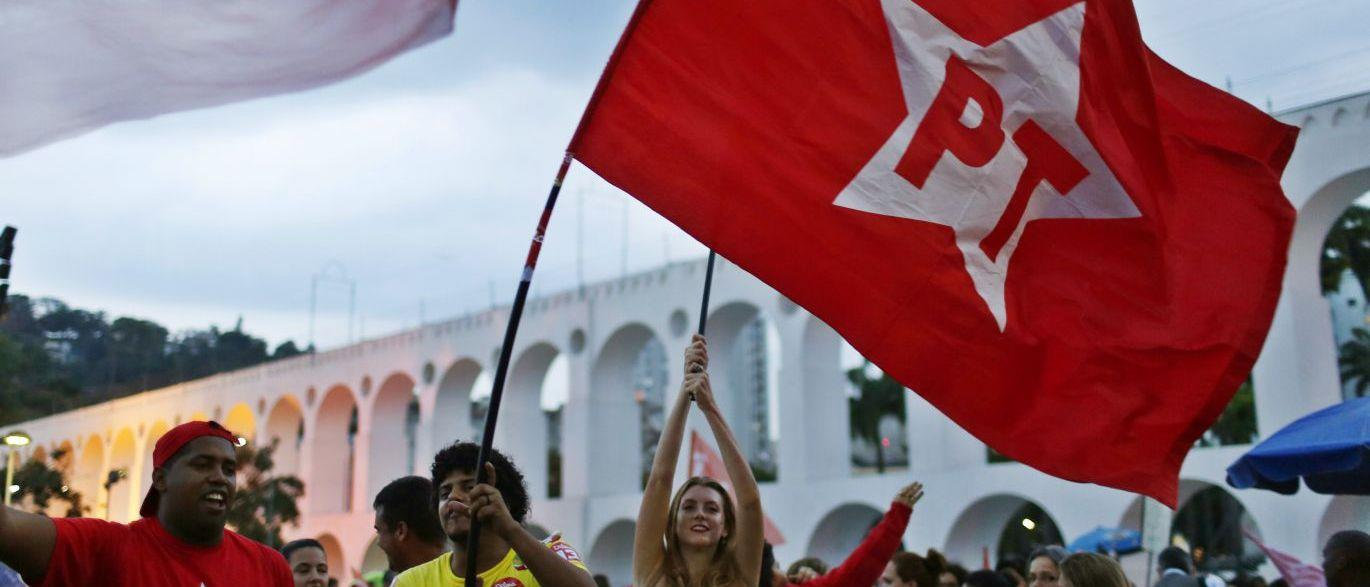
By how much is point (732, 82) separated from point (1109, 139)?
59.6 inches

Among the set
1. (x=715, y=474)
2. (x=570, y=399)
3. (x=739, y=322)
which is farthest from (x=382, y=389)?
(x=715, y=474)

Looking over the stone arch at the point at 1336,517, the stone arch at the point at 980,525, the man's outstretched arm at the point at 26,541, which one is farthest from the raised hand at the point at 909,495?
the stone arch at the point at 980,525

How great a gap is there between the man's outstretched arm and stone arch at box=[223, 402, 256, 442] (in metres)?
38.7

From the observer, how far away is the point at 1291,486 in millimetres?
7500

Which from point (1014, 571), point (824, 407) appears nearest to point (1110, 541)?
point (824, 407)

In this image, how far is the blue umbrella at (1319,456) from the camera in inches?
259

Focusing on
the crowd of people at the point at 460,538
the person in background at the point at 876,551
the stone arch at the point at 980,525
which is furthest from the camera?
the stone arch at the point at 980,525

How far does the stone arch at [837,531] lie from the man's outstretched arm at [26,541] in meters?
19.6

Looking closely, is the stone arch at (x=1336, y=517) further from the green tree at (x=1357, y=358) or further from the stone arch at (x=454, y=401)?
the stone arch at (x=454, y=401)

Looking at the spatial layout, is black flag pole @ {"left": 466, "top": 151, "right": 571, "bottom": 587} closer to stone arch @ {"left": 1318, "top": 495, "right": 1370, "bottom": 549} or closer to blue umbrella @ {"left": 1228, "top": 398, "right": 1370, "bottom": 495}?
blue umbrella @ {"left": 1228, "top": 398, "right": 1370, "bottom": 495}

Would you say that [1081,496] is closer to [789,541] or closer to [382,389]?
[789,541]

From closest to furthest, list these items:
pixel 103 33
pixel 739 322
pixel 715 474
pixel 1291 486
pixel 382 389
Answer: pixel 103 33
pixel 1291 486
pixel 715 474
pixel 739 322
pixel 382 389

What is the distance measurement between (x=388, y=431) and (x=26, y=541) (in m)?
32.1

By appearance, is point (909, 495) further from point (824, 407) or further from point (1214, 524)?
point (1214, 524)
